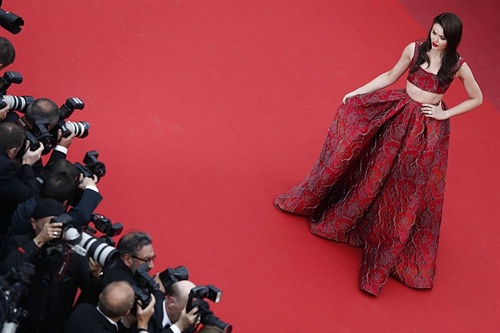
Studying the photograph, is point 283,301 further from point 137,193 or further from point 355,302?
point 137,193

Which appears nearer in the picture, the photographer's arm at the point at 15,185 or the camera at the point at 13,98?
the photographer's arm at the point at 15,185

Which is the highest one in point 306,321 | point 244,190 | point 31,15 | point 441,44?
point 441,44

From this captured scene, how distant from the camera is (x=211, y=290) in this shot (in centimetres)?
364

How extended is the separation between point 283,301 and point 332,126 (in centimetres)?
94

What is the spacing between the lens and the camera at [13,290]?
10.2ft

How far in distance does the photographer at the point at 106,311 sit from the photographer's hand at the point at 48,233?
0.25 m

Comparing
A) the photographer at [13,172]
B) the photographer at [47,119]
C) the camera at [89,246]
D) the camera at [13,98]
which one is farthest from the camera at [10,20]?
the camera at [89,246]

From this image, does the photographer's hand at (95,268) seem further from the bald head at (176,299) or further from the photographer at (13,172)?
the photographer at (13,172)

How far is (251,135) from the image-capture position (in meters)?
5.49

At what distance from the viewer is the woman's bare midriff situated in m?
4.68

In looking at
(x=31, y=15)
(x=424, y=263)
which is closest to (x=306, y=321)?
(x=424, y=263)

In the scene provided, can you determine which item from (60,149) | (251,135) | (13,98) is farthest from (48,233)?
(251,135)

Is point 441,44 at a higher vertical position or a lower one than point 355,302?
higher

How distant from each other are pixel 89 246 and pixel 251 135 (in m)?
2.06
